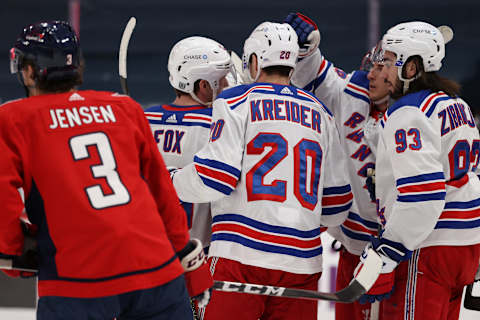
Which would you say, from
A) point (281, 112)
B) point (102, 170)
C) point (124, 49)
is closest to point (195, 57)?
point (124, 49)

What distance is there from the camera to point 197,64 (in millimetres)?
2381

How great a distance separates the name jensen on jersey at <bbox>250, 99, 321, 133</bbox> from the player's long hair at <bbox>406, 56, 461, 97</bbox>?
36 centimetres

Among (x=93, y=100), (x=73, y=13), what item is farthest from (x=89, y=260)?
(x=73, y=13)

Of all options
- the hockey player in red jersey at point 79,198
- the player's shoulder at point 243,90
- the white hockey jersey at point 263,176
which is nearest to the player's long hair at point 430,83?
the white hockey jersey at point 263,176

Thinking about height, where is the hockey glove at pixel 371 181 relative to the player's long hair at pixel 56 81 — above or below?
below

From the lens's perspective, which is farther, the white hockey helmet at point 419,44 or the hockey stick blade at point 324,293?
the white hockey helmet at point 419,44

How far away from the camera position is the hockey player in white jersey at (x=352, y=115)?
250 centimetres

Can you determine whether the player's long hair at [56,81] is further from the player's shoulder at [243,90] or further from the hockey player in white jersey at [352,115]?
the hockey player in white jersey at [352,115]

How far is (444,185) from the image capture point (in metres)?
1.97

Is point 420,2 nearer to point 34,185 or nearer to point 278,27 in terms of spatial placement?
point 278,27

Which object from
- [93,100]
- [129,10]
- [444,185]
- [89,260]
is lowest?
[129,10]

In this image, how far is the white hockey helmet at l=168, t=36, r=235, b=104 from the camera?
7.82 feet

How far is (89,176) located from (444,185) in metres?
1.04

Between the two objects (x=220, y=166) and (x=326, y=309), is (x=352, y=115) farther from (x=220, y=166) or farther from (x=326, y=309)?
(x=326, y=309)
